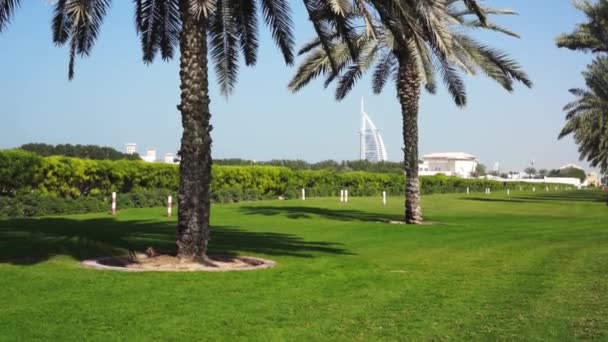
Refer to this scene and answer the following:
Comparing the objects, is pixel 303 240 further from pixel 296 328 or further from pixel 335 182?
pixel 335 182

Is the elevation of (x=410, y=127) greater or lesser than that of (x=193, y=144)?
greater

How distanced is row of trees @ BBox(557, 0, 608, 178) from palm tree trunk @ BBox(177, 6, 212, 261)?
106ft

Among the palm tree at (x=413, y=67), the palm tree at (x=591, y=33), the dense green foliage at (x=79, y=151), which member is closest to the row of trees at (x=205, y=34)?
the palm tree at (x=413, y=67)

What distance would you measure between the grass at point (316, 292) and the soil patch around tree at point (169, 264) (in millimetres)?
495

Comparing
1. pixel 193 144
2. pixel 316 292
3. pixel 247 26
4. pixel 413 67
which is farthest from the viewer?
pixel 413 67

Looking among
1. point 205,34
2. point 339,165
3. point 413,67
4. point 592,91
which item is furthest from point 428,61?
point 339,165

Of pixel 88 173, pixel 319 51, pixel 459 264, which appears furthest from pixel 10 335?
pixel 88 173

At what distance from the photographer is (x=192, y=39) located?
14.0 m

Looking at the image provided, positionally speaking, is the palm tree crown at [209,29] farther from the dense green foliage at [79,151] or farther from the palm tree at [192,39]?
the dense green foliage at [79,151]

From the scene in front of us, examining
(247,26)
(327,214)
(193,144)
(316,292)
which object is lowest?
(316,292)

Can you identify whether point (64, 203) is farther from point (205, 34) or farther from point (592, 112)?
point (592, 112)

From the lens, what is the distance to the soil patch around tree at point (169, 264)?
1280cm

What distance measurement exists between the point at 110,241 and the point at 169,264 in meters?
4.33

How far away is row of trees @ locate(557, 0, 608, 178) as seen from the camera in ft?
136
